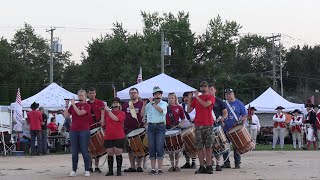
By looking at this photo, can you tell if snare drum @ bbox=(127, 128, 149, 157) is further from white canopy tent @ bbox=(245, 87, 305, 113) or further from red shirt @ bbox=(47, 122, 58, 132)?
white canopy tent @ bbox=(245, 87, 305, 113)

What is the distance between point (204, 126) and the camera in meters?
13.5

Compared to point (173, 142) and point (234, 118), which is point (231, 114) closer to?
point (234, 118)

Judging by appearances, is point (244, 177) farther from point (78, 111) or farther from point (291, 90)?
point (291, 90)

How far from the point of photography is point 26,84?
67.0 m

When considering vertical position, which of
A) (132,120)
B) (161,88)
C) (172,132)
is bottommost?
(172,132)

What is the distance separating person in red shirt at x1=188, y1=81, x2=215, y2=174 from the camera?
44.1 feet

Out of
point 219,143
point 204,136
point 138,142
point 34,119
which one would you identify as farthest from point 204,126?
point 34,119

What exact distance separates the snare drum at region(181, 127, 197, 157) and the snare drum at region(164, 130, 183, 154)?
14cm

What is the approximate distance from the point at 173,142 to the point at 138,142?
0.80 m

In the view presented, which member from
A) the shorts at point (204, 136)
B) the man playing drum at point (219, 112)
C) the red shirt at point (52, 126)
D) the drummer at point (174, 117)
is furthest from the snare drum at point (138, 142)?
the red shirt at point (52, 126)

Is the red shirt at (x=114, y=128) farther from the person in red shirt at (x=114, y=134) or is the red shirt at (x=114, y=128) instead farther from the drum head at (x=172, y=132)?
the drum head at (x=172, y=132)

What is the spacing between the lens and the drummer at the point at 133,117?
1398 cm

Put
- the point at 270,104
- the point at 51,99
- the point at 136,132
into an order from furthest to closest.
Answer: the point at 270,104 → the point at 51,99 → the point at 136,132

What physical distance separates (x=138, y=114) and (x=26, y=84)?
54.9m
